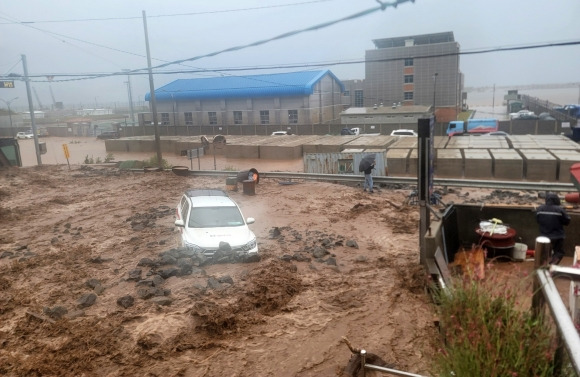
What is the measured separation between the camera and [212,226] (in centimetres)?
1212

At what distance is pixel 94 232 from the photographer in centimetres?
1597

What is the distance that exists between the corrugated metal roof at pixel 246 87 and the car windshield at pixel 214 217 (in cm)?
4536

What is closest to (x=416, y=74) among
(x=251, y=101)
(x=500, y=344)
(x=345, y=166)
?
(x=251, y=101)

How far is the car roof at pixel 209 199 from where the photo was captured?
12977 mm

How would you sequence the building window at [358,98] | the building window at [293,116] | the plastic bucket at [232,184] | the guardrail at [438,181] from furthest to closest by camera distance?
the building window at [358,98], the building window at [293,116], the plastic bucket at [232,184], the guardrail at [438,181]

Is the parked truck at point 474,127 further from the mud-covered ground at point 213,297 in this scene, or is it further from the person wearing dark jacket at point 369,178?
the mud-covered ground at point 213,297

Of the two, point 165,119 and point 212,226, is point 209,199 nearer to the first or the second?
point 212,226

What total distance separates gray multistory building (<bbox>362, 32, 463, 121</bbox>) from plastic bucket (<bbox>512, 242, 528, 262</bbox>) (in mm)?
57842

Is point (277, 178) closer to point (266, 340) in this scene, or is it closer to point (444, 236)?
point (444, 236)

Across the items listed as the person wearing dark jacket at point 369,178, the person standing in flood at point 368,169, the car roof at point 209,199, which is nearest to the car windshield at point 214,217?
the car roof at point 209,199

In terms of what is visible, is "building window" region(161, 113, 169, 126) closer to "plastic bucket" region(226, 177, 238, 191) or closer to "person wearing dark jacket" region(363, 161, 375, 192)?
"plastic bucket" region(226, 177, 238, 191)

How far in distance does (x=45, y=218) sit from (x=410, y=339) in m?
16.4

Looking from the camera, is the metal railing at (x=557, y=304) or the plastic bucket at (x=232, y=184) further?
the plastic bucket at (x=232, y=184)

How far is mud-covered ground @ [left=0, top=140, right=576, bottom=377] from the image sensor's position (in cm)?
→ 729
